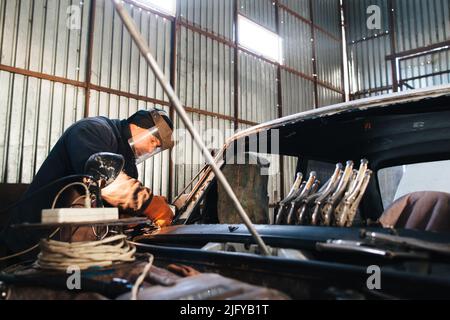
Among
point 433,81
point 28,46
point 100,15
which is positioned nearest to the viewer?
point 28,46

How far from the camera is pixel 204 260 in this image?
1.37 metres

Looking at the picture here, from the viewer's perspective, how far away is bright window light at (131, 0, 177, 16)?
6.46 m

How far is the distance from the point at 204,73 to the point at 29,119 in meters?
3.70

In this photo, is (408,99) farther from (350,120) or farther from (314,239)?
(314,239)

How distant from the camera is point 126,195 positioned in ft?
8.01

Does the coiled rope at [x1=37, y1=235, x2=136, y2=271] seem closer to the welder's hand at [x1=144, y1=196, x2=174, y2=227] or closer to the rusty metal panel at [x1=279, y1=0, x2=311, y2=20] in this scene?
the welder's hand at [x1=144, y1=196, x2=174, y2=227]

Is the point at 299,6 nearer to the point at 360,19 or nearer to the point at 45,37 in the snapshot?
the point at 360,19

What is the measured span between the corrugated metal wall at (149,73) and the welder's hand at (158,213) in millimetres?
3277

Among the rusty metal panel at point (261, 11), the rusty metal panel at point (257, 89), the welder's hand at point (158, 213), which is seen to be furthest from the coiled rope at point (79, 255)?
the rusty metal panel at point (261, 11)

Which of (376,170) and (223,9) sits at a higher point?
(223,9)

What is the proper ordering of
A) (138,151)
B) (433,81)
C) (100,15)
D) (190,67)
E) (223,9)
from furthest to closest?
(433,81) < (223,9) < (190,67) < (100,15) < (138,151)

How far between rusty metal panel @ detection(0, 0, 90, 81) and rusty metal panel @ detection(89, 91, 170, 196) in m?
0.48
